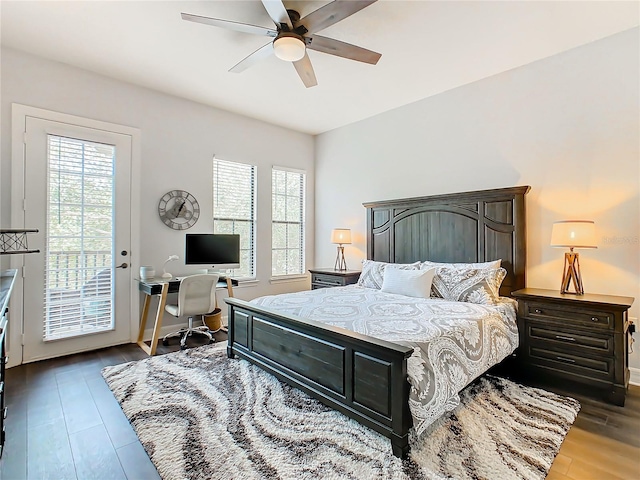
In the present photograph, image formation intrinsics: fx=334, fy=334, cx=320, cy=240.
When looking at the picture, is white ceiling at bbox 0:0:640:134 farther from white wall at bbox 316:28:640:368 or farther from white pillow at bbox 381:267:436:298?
white pillow at bbox 381:267:436:298

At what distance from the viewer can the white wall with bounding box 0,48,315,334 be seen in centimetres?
323

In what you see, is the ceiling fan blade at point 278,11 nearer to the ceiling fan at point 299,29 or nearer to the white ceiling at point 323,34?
the ceiling fan at point 299,29

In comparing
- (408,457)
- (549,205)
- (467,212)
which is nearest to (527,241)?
(549,205)

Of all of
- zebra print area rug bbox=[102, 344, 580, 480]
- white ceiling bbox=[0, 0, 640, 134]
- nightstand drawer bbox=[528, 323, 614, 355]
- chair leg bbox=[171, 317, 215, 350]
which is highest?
white ceiling bbox=[0, 0, 640, 134]

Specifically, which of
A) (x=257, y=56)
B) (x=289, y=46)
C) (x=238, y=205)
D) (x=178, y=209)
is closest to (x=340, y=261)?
(x=238, y=205)

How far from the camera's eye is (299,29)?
242 cm

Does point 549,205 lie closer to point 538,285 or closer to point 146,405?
point 538,285

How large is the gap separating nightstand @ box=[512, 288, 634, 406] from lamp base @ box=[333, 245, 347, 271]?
256 centimetres

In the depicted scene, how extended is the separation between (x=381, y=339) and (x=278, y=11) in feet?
7.29

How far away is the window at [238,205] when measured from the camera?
4.64 m

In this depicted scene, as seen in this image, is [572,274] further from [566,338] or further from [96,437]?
[96,437]

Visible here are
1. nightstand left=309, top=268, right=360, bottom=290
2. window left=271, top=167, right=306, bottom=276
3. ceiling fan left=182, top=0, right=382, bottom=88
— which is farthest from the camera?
window left=271, top=167, right=306, bottom=276

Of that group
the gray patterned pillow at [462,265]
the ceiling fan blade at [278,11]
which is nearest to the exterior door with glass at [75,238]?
the ceiling fan blade at [278,11]

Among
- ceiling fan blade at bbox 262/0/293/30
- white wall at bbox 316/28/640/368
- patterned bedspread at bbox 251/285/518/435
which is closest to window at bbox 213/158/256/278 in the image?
patterned bedspread at bbox 251/285/518/435
